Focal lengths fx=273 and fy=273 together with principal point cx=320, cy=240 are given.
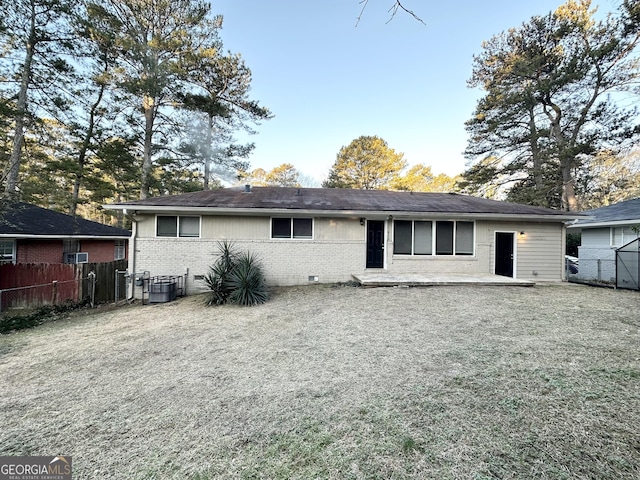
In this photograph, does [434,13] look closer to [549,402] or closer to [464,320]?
[549,402]

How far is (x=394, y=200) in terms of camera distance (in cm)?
1045

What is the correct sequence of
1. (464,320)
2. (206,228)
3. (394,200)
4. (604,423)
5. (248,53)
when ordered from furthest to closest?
(248,53), (394,200), (206,228), (464,320), (604,423)

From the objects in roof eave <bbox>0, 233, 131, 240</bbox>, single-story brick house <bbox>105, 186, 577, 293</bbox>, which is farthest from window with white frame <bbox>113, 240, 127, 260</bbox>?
single-story brick house <bbox>105, 186, 577, 293</bbox>

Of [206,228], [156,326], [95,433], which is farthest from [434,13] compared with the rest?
[206,228]

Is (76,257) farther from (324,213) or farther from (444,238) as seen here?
(444,238)

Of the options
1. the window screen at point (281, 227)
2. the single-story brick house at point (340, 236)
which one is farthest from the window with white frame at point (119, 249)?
the window screen at point (281, 227)

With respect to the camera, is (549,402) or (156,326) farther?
(156,326)

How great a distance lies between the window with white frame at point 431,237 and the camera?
9352 mm

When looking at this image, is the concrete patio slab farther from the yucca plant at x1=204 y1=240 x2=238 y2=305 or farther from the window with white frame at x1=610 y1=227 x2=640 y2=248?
the window with white frame at x1=610 y1=227 x2=640 y2=248

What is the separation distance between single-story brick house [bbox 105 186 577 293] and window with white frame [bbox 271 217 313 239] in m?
0.03

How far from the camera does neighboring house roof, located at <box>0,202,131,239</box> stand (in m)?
9.61

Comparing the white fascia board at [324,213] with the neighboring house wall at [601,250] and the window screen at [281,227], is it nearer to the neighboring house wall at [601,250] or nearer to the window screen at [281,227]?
the window screen at [281,227]

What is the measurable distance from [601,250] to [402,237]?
889 cm

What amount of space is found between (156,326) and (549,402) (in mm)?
6195
